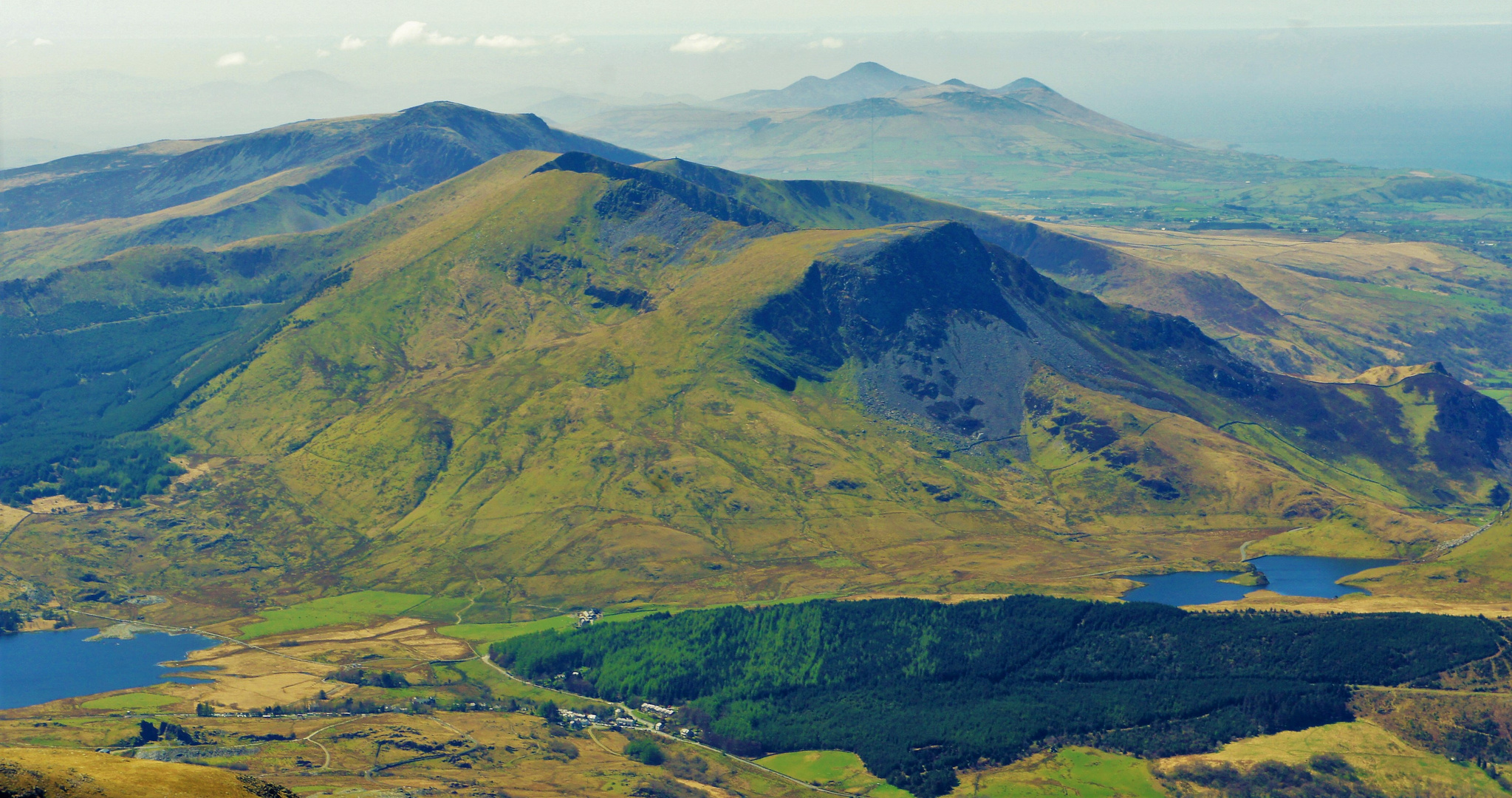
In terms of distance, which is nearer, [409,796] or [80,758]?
[80,758]

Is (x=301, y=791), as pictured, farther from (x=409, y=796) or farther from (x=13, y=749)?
(x=13, y=749)

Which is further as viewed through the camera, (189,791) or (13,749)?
(13,749)

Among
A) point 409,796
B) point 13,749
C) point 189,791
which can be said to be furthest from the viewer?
point 409,796

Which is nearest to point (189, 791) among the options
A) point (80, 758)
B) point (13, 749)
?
point (80, 758)

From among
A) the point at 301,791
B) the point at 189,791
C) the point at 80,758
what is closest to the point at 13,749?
the point at 80,758

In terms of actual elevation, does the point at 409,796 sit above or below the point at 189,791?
below

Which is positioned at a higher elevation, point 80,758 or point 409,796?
point 80,758

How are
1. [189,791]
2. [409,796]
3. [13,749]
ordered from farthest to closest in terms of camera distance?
[409,796]
[13,749]
[189,791]

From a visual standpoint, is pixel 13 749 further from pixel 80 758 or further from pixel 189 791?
pixel 189 791
